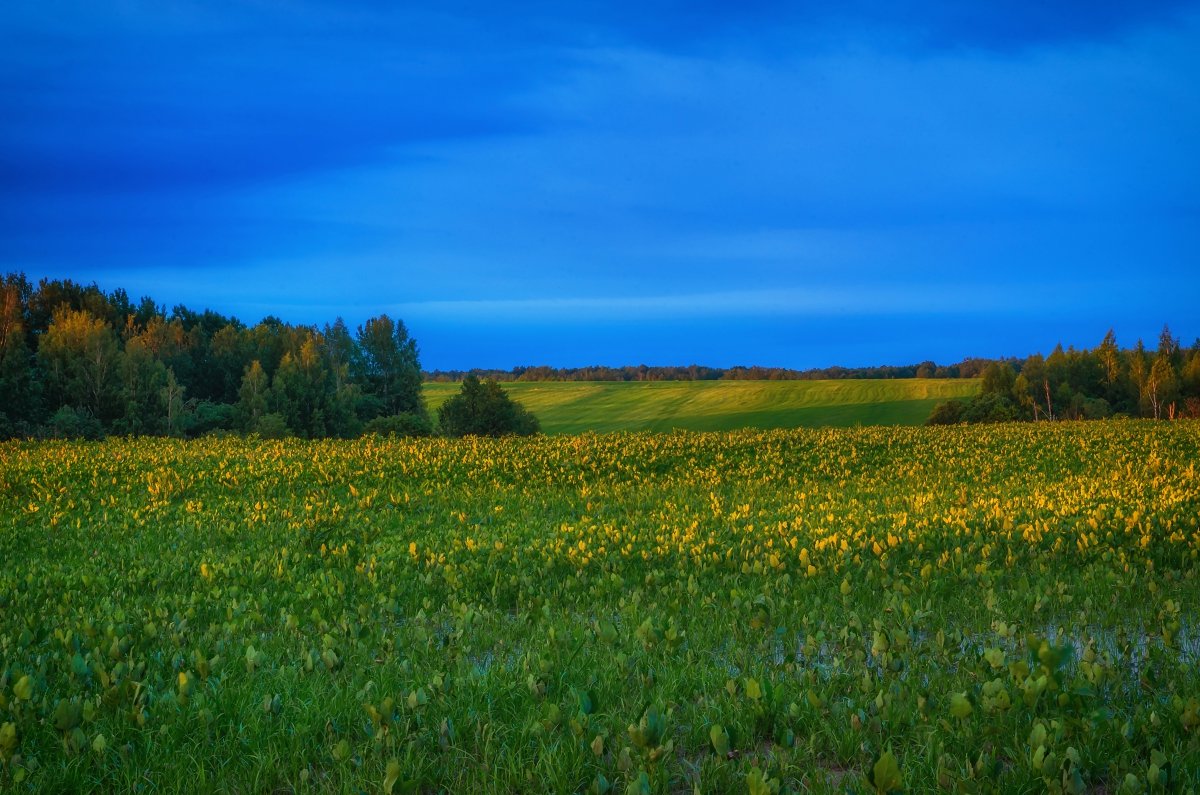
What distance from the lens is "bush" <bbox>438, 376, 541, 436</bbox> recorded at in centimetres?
6775

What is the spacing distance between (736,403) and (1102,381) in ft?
155

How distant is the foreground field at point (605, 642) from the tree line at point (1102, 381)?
73.8 meters

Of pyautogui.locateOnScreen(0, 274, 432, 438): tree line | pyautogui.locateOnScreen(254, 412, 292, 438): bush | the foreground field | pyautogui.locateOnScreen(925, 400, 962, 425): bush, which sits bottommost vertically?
the foreground field

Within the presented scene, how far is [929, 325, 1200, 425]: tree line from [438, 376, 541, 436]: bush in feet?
141

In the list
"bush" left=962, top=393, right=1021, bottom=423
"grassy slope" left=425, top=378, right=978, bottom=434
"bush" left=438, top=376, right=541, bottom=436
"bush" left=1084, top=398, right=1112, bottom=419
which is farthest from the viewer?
"grassy slope" left=425, top=378, right=978, bottom=434

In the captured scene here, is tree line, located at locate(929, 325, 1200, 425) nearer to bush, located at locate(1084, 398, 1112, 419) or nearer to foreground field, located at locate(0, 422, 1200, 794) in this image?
bush, located at locate(1084, 398, 1112, 419)

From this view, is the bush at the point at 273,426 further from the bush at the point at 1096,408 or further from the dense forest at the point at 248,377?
the bush at the point at 1096,408

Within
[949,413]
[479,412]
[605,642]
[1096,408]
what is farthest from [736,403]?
[605,642]

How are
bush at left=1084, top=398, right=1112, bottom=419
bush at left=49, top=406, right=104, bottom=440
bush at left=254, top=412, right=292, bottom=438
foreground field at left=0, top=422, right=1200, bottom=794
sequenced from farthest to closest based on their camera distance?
1. bush at left=1084, top=398, right=1112, bottom=419
2. bush at left=254, top=412, right=292, bottom=438
3. bush at left=49, top=406, right=104, bottom=440
4. foreground field at left=0, top=422, right=1200, bottom=794

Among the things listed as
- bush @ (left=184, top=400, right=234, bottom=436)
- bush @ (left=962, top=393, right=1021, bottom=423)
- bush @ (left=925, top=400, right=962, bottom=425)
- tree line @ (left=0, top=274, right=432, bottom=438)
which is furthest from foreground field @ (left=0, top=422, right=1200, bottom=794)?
bush @ (left=925, top=400, right=962, bottom=425)

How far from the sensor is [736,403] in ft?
372

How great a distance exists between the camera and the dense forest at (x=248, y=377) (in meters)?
65.8

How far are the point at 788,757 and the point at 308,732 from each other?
2.82m

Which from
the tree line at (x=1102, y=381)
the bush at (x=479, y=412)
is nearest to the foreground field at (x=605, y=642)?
the bush at (x=479, y=412)
